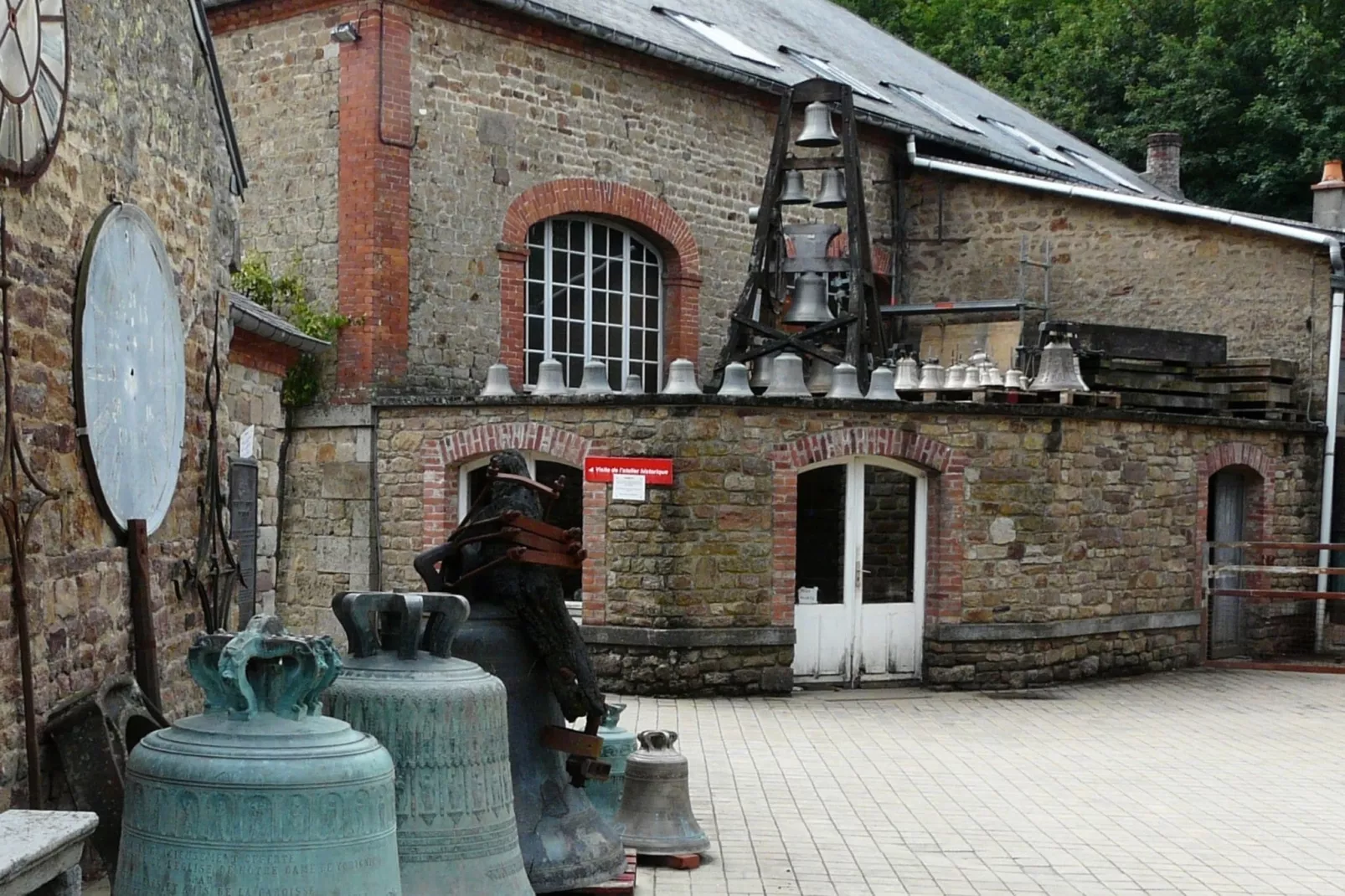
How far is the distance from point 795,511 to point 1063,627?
2.94 meters

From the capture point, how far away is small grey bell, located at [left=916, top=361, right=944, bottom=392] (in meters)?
14.6

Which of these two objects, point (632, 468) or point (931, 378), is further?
point (931, 378)

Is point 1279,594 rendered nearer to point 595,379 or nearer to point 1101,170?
point 595,379

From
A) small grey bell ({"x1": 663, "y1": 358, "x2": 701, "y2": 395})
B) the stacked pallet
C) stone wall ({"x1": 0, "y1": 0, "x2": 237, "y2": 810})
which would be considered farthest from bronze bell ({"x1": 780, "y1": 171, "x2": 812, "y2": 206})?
stone wall ({"x1": 0, "y1": 0, "x2": 237, "y2": 810})

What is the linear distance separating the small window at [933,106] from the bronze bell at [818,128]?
23.2 feet

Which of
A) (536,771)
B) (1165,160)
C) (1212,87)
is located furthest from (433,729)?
(1212,87)

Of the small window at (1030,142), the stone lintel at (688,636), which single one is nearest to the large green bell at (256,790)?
the stone lintel at (688,636)

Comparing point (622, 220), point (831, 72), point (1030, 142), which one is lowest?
point (622, 220)

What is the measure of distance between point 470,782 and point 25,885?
1.79 meters

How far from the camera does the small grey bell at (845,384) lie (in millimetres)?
13891

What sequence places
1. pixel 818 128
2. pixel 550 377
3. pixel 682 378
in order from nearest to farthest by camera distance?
pixel 682 378, pixel 550 377, pixel 818 128

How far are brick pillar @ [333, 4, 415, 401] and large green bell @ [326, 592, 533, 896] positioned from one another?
10.0 meters

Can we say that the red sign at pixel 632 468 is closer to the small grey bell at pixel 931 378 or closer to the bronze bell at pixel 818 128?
the small grey bell at pixel 931 378

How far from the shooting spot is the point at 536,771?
6504 millimetres
